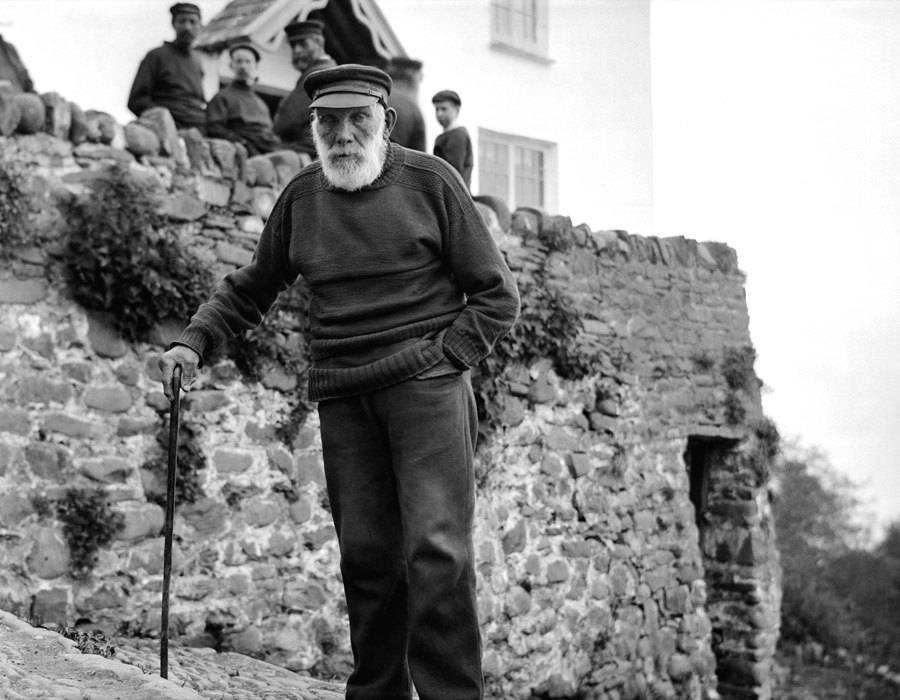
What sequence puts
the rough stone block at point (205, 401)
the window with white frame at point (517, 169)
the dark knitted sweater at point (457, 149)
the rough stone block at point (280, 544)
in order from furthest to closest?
the window with white frame at point (517, 169), the dark knitted sweater at point (457, 149), the rough stone block at point (280, 544), the rough stone block at point (205, 401)

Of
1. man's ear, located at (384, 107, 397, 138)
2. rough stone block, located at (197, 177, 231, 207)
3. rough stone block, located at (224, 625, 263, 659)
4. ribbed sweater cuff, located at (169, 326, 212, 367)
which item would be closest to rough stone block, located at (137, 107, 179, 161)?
rough stone block, located at (197, 177, 231, 207)

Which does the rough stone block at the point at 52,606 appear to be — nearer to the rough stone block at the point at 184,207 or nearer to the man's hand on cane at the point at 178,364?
the rough stone block at the point at 184,207

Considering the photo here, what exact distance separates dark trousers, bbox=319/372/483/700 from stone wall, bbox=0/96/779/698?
267 cm

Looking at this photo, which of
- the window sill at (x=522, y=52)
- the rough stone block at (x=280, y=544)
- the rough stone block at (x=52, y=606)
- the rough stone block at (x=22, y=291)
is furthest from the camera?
the window sill at (x=522, y=52)

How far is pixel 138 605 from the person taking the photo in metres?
6.30

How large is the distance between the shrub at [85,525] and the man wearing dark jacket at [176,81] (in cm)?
301

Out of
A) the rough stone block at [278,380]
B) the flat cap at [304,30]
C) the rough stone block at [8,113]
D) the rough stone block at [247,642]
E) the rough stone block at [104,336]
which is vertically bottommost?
the rough stone block at [247,642]

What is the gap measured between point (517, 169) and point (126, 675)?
11.0m

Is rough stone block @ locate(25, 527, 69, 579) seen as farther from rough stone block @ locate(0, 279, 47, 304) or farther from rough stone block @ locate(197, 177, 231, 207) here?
rough stone block @ locate(197, 177, 231, 207)

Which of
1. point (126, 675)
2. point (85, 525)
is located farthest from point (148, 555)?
point (126, 675)

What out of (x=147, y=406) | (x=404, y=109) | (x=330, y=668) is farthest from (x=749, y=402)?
(x=147, y=406)

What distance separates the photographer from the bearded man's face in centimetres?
391

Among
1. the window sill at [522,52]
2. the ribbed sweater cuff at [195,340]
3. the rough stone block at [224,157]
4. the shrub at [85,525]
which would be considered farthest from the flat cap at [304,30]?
the window sill at [522,52]

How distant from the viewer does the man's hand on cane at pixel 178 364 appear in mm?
4047
